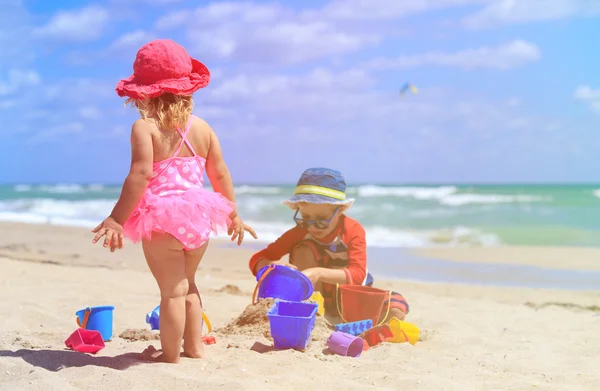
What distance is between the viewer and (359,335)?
13.1ft

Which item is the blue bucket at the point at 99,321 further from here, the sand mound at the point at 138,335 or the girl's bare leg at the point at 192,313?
the girl's bare leg at the point at 192,313

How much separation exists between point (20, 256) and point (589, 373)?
7410mm

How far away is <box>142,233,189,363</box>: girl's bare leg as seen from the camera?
3105 mm

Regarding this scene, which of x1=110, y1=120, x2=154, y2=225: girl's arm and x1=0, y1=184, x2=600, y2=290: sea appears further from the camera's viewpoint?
x1=0, y1=184, x2=600, y2=290: sea

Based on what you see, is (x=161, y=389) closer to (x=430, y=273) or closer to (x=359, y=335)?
(x=359, y=335)

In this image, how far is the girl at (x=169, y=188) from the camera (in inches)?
119

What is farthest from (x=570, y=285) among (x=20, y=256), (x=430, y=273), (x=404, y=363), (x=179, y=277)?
(x=20, y=256)

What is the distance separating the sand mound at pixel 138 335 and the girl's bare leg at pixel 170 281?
0.86 meters

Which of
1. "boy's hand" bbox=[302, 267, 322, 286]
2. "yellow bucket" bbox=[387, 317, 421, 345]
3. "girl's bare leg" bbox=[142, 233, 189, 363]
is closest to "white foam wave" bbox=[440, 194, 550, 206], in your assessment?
"yellow bucket" bbox=[387, 317, 421, 345]

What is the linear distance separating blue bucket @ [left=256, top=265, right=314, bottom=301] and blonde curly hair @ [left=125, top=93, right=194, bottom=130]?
122 centimetres

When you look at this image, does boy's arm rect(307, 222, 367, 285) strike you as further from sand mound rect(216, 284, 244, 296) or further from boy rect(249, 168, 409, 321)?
sand mound rect(216, 284, 244, 296)

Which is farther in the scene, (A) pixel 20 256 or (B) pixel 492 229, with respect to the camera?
(B) pixel 492 229

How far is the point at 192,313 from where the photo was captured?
331 cm

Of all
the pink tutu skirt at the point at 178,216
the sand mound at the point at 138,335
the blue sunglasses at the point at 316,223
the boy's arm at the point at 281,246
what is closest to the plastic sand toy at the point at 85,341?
the sand mound at the point at 138,335
